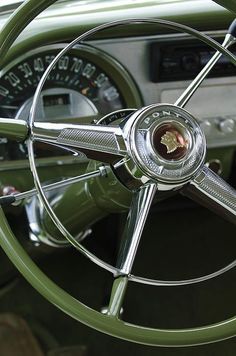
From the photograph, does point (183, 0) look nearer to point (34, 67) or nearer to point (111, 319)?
point (34, 67)

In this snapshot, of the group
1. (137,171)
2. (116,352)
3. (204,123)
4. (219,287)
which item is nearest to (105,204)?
(137,171)

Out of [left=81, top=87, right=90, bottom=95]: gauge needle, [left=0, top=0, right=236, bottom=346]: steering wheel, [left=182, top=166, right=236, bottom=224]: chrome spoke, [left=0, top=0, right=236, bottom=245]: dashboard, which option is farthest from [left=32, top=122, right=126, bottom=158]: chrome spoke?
[left=81, top=87, right=90, bottom=95]: gauge needle

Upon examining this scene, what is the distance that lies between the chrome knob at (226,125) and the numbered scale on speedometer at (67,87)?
19cm

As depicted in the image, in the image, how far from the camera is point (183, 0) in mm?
1222

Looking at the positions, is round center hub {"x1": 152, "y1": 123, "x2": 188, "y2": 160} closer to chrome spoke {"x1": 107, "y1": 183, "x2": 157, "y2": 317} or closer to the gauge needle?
chrome spoke {"x1": 107, "y1": 183, "x2": 157, "y2": 317}

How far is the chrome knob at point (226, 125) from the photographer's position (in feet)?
4.42

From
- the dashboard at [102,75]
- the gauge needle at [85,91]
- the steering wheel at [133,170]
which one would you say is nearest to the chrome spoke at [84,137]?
the steering wheel at [133,170]

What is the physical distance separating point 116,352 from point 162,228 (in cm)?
38

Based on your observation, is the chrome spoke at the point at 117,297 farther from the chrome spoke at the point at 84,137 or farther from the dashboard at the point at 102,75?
the dashboard at the point at 102,75

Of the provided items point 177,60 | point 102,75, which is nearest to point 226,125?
point 177,60

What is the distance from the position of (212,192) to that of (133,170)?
4.7 inches

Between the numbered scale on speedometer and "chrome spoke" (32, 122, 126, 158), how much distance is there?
36 cm

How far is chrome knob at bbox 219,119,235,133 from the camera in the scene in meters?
1.35

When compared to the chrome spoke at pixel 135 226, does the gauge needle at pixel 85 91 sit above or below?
above
